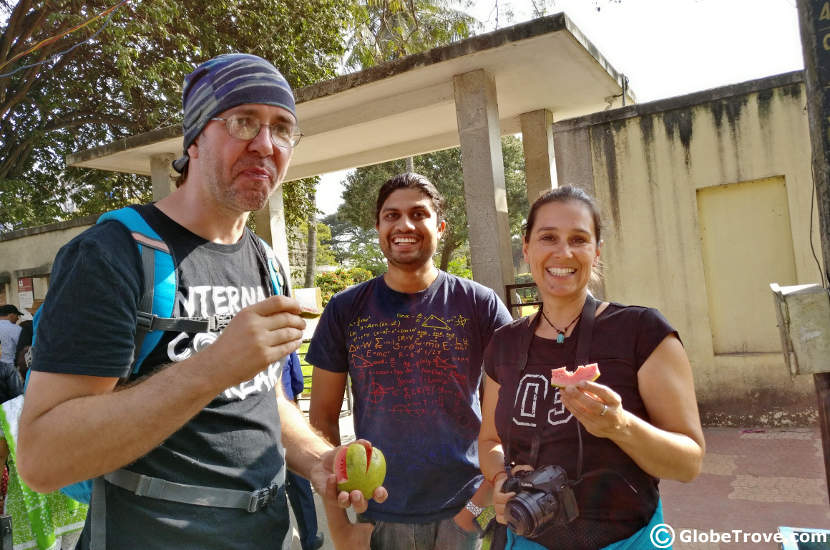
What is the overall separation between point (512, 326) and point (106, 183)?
44.6ft

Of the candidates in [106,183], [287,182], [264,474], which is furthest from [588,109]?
[106,183]

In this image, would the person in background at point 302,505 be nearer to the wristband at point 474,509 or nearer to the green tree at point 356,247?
the wristband at point 474,509

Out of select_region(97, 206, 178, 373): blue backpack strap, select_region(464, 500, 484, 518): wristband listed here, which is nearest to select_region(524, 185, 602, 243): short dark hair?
select_region(464, 500, 484, 518): wristband

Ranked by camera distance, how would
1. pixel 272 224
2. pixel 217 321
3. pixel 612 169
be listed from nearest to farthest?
1. pixel 217 321
2. pixel 612 169
3. pixel 272 224

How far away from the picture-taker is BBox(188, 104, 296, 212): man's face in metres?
1.68

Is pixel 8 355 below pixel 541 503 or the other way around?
the other way around

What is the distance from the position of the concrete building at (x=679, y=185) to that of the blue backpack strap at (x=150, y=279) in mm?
5461

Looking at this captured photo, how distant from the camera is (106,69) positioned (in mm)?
13258

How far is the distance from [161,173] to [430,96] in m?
5.08

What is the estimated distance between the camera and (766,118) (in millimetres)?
6715

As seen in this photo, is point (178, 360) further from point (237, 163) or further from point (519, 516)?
point (519, 516)

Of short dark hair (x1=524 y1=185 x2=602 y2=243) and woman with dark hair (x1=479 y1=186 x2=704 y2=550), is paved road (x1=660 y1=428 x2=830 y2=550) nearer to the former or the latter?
woman with dark hair (x1=479 y1=186 x2=704 y2=550)

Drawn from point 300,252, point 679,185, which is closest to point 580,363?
point 679,185

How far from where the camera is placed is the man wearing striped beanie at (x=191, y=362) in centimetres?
129
